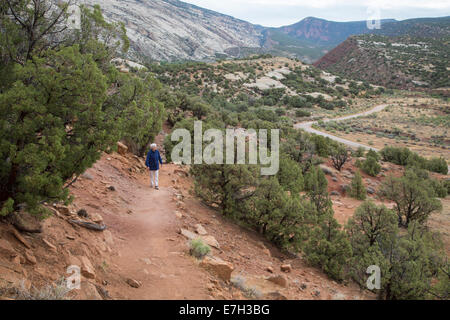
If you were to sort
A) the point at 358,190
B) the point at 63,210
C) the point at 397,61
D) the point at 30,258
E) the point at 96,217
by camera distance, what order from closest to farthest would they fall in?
the point at 30,258, the point at 63,210, the point at 96,217, the point at 358,190, the point at 397,61

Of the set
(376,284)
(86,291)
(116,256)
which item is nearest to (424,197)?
(376,284)

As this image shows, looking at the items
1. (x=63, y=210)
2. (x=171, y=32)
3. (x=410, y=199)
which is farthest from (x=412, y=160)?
(x=171, y=32)

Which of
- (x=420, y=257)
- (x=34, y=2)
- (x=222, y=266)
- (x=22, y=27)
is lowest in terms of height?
(x=420, y=257)

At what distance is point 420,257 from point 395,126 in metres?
43.7

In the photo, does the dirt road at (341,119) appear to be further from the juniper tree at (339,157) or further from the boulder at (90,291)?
the boulder at (90,291)

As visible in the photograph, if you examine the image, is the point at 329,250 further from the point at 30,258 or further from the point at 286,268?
the point at 30,258

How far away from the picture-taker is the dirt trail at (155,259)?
465 cm

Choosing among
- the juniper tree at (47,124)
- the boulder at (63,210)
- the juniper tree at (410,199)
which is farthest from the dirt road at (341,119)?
the juniper tree at (47,124)

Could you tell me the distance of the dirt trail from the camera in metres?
4.65

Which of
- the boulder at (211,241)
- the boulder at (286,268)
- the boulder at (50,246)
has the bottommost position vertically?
the boulder at (286,268)

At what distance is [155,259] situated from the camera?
5.68m

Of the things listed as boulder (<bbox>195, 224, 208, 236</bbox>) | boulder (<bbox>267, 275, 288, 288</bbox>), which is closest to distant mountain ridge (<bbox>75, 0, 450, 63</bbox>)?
boulder (<bbox>195, 224, 208, 236</bbox>)
